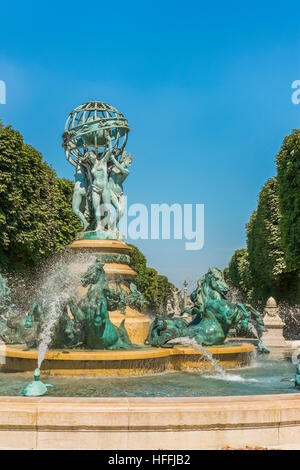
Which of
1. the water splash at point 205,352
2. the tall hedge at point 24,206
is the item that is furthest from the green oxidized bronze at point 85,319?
the tall hedge at point 24,206

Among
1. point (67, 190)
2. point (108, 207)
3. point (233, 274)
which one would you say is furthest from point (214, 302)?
point (233, 274)

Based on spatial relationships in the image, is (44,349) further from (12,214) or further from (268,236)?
(268,236)

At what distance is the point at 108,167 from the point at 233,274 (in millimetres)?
45276

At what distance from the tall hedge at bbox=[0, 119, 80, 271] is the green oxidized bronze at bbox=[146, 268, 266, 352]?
16164 mm

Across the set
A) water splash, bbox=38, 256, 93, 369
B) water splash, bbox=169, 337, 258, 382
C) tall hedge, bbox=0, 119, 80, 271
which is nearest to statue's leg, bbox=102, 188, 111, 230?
water splash, bbox=38, 256, 93, 369

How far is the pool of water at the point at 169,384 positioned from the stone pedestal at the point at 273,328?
9.75 meters

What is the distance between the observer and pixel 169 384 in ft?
32.7

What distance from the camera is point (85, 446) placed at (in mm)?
6352

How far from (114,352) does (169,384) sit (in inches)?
70.2

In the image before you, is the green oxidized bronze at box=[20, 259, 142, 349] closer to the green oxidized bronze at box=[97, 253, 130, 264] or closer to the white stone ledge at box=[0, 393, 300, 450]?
the green oxidized bronze at box=[97, 253, 130, 264]

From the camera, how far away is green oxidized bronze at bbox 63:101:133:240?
18.2 metres

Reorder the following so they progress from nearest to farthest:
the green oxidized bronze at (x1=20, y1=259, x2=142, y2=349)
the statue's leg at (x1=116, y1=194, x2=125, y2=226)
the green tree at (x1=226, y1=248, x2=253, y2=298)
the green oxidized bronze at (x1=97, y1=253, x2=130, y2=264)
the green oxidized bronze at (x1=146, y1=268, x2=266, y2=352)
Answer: the green oxidized bronze at (x1=20, y1=259, x2=142, y2=349)
the green oxidized bronze at (x1=146, y1=268, x2=266, y2=352)
the green oxidized bronze at (x1=97, y1=253, x2=130, y2=264)
the statue's leg at (x1=116, y1=194, x2=125, y2=226)
the green tree at (x1=226, y1=248, x2=253, y2=298)

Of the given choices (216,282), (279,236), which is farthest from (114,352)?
(279,236)

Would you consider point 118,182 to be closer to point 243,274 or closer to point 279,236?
point 279,236
